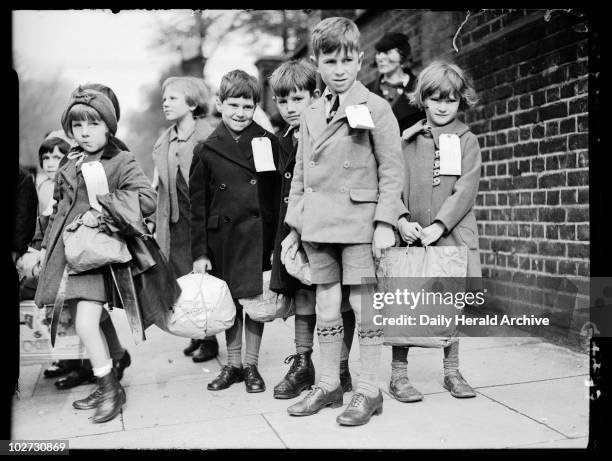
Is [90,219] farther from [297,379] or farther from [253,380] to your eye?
[297,379]

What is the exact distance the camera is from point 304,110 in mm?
3352

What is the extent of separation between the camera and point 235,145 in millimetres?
3709

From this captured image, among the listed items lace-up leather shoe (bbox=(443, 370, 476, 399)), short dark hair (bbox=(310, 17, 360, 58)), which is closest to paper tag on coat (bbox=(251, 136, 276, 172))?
short dark hair (bbox=(310, 17, 360, 58))

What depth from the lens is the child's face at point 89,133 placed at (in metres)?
3.44

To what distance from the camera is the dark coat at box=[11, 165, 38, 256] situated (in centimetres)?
377

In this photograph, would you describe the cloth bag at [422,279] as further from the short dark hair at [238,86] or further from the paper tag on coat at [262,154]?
the short dark hair at [238,86]

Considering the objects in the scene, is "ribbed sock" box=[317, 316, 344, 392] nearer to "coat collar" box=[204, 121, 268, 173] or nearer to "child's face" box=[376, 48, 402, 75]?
"coat collar" box=[204, 121, 268, 173]

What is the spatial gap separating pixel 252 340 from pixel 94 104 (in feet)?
5.11

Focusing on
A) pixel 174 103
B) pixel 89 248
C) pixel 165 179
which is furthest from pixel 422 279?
pixel 174 103

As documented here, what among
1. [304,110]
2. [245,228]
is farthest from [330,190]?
[245,228]

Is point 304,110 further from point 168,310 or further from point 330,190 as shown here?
point 168,310

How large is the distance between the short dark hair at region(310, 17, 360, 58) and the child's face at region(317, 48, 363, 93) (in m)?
0.03

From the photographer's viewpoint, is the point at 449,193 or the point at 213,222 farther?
the point at 213,222

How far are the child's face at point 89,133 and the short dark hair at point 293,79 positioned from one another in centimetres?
94
